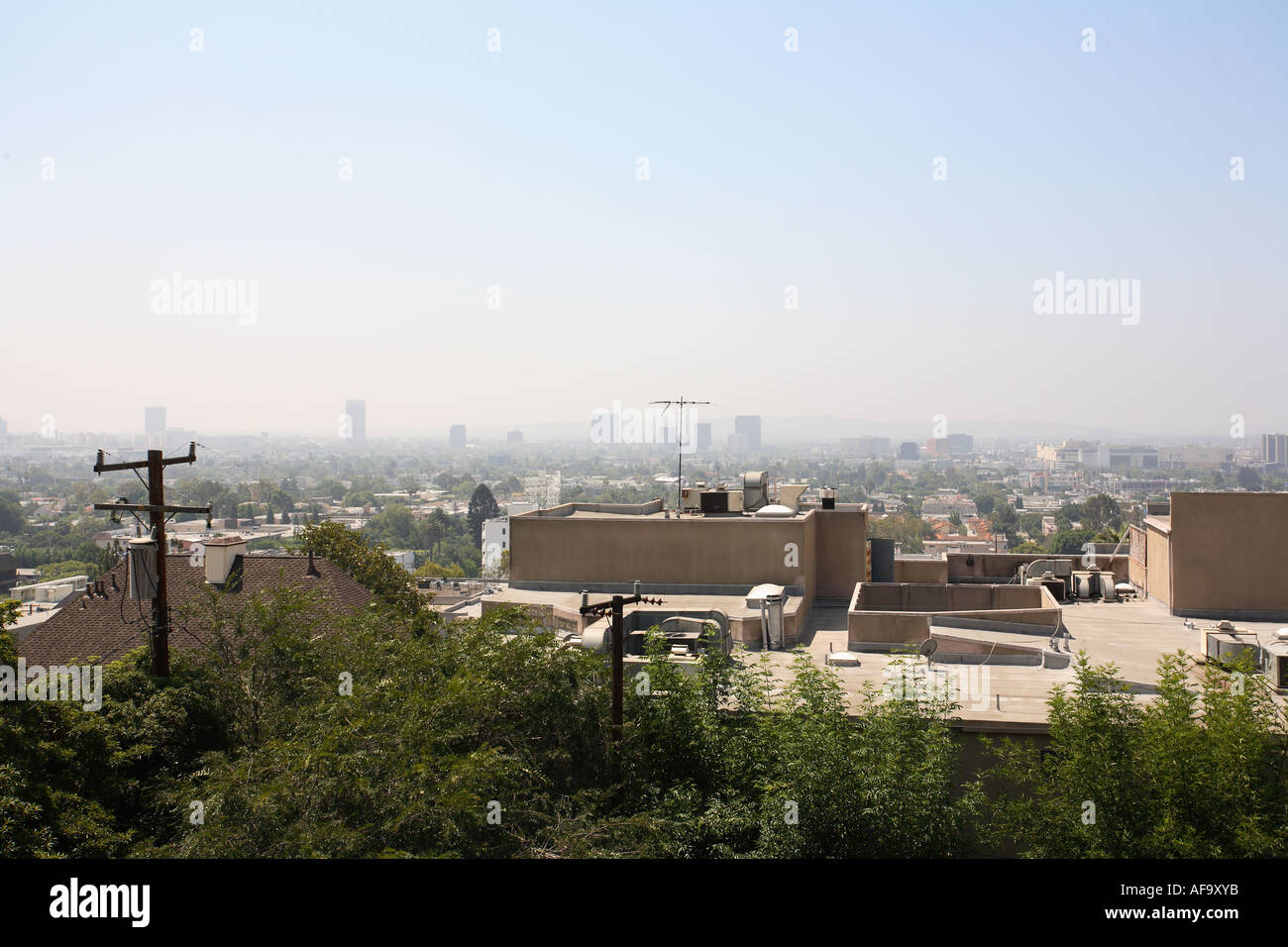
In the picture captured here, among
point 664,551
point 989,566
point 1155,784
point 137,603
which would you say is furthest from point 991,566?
point 137,603

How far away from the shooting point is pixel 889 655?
854 inches

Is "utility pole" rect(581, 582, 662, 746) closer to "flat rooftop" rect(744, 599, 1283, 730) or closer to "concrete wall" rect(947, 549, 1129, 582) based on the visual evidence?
"flat rooftop" rect(744, 599, 1283, 730)

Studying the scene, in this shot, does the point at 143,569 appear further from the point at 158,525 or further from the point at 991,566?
Answer: the point at 991,566

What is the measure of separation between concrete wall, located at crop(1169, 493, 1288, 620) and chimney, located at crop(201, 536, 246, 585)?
2534 centimetres

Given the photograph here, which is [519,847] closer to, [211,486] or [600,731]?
[600,731]

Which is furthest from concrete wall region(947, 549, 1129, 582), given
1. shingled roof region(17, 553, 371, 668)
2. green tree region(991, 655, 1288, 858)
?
shingled roof region(17, 553, 371, 668)

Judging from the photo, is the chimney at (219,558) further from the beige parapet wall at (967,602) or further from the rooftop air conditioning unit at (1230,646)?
the rooftop air conditioning unit at (1230,646)

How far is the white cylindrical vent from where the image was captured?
14922 mm

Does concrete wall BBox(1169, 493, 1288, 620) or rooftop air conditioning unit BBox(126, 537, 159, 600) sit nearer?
rooftop air conditioning unit BBox(126, 537, 159, 600)

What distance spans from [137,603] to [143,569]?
33.9 ft

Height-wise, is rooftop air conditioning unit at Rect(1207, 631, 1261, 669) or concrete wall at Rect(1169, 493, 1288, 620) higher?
concrete wall at Rect(1169, 493, 1288, 620)

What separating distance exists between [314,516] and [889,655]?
18124cm

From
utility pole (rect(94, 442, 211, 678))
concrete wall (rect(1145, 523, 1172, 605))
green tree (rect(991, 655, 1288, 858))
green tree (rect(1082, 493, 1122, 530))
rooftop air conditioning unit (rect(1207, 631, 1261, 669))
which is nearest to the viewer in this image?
green tree (rect(991, 655, 1288, 858))
